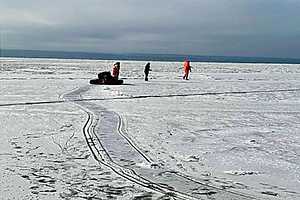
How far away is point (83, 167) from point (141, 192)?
1679 mm

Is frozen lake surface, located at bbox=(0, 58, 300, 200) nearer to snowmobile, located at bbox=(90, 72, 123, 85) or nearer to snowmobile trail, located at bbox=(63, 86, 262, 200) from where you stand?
snowmobile trail, located at bbox=(63, 86, 262, 200)

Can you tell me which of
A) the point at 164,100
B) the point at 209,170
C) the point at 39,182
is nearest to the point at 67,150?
the point at 39,182

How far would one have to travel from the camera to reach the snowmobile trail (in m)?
6.56

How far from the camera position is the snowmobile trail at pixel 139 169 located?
21.5 ft

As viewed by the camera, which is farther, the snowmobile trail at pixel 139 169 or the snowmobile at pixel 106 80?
the snowmobile at pixel 106 80

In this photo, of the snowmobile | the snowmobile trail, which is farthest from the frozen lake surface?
the snowmobile

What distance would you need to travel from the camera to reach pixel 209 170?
7.87 meters

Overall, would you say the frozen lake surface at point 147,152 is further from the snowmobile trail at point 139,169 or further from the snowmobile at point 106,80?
the snowmobile at point 106,80

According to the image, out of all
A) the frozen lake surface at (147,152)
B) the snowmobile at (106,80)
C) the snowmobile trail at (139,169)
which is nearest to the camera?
the snowmobile trail at (139,169)

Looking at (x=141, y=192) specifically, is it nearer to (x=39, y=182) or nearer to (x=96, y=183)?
(x=96, y=183)

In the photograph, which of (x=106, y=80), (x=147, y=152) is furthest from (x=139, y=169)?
(x=106, y=80)

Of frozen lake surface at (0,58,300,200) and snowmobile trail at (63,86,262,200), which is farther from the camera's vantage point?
frozen lake surface at (0,58,300,200)

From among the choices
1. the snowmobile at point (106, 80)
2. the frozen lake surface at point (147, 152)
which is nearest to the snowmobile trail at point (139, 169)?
the frozen lake surface at point (147, 152)

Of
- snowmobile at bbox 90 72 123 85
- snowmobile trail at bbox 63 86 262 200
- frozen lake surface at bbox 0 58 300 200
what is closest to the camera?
snowmobile trail at bbox 63 86 262 200
